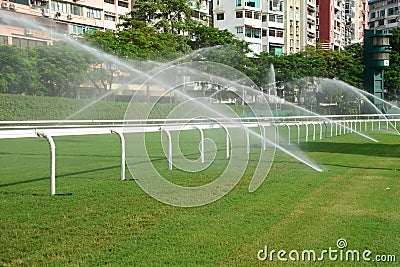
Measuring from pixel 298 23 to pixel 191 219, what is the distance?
103 m

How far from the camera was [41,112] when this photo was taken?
41188 mm

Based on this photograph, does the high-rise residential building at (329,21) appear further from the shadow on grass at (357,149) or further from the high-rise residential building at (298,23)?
the shadow on grass at (357,149)

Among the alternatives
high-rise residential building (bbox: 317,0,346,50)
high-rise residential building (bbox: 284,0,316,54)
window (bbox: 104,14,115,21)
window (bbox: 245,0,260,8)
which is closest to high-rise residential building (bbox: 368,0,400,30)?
high-rise residential building (bbox: 317,0,346,50)

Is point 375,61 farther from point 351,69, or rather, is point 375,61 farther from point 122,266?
point 122,266

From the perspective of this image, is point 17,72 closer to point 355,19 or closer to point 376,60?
point 376,60

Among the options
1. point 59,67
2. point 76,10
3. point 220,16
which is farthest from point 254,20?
point 59,67

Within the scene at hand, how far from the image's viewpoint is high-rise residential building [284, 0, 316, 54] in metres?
103

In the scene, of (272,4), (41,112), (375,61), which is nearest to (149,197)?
(41,112)

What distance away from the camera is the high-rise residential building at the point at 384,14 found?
13225 centimetres

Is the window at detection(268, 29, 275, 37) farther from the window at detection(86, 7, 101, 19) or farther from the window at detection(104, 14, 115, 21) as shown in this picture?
the window at detection(86, 7, 101, 19)

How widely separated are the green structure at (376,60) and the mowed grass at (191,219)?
39.8 m

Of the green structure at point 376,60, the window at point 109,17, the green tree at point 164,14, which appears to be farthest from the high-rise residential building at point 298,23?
the green structure at point 376,60

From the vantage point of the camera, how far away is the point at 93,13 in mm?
66500

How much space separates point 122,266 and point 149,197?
438cm
